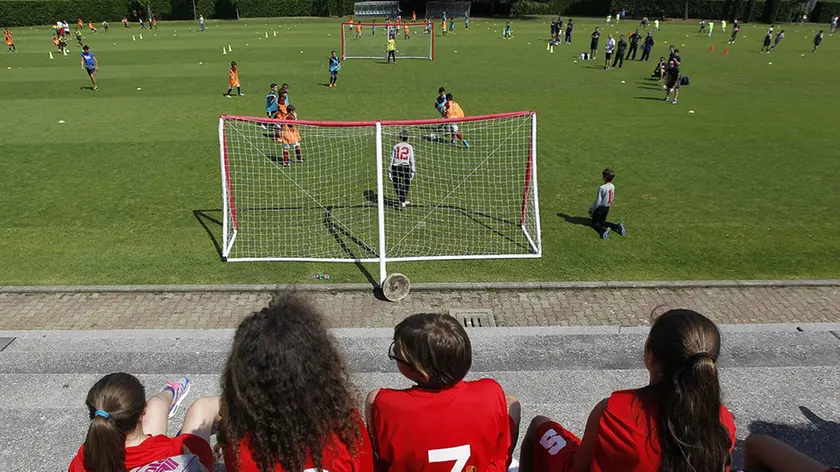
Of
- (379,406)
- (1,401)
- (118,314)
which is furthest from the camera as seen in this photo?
(118,314)

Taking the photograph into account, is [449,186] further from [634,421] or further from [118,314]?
[634,421]

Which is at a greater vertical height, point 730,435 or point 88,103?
point 730,435

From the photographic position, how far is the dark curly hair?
229 centimetres

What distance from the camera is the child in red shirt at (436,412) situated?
100 inches

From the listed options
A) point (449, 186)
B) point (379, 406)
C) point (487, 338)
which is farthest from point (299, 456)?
point (449, 186)

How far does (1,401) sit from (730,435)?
601 centimetres

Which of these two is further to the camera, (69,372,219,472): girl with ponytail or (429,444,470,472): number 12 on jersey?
(69,372,219,472): girl with ponytail

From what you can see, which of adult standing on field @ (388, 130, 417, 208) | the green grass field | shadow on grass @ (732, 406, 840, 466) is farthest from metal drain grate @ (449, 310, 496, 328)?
adult standing on field @ (388, 130, 417, 208)

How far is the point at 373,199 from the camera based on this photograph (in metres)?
11.3

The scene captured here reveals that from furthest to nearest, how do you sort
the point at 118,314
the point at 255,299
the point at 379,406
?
the point at 255,299 < the point at 118,314 < the point at 379,406

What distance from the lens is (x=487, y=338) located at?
6.15 meters

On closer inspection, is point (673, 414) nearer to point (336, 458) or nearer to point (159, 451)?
point (336, 458)

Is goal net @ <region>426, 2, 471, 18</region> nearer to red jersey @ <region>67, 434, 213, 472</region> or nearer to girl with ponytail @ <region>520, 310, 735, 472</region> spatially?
red jersey @ <region>67, 434, 213, 472</region>

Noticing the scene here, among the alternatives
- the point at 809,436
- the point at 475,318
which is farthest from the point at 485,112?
the point at 809,436
